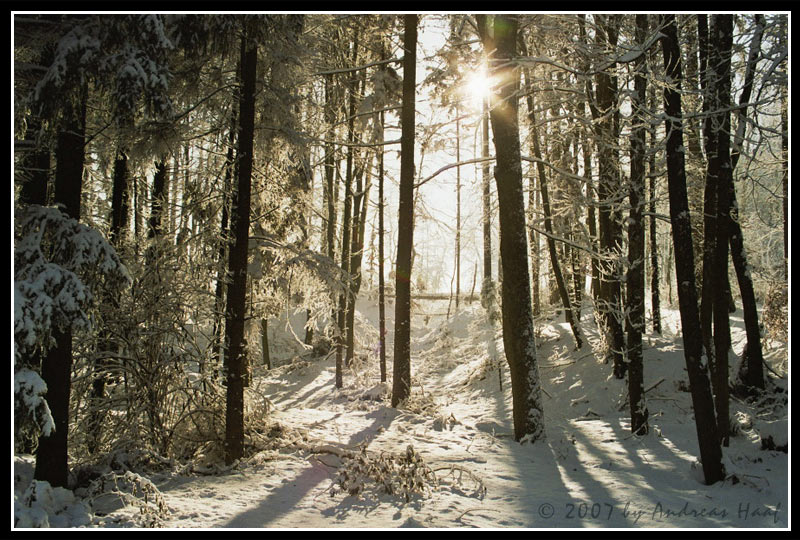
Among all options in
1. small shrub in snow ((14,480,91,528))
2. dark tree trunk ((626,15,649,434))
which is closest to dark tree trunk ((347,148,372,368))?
dark tree trunk ((626,15,649,434))

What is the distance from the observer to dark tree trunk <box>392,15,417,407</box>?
12.2 m

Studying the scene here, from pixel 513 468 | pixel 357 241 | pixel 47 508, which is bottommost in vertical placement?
pixel 513 468

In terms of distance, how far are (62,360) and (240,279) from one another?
2.54m

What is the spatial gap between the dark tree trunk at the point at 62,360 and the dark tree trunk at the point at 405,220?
293 inches

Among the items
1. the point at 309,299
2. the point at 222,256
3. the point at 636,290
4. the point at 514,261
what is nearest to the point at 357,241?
the point at 309,299

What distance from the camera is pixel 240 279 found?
24.8ft

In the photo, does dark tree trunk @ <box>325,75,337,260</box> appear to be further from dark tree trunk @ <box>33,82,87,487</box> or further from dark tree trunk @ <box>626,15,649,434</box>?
dark tree trunk @ <box>33,82,87,487</box>

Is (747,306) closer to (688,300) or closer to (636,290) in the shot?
(636,290)

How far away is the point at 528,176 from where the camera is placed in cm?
1430

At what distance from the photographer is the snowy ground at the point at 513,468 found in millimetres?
5672

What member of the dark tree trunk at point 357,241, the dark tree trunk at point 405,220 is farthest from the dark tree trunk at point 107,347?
the dark tree trunk at point 357,241

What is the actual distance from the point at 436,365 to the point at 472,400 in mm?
5652

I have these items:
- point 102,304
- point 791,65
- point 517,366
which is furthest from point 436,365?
point 791,65
